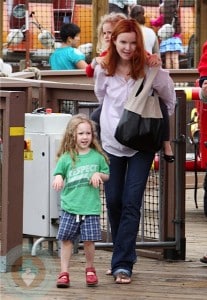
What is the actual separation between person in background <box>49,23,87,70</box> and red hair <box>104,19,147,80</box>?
6.92m

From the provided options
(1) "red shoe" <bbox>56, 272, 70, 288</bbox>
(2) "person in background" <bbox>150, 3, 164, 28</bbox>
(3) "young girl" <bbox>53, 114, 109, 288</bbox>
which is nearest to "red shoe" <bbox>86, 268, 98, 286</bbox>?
(3) "young girl" <bbox>53, 114, 109, 288</bbox>

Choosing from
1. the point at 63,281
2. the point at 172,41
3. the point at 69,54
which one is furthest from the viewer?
the point at 172,41

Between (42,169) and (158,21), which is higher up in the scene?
(158,21)

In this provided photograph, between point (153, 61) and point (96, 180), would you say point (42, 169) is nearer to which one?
point (96, 180)

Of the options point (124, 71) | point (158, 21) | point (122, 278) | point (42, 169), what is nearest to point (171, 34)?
point (158, 21)

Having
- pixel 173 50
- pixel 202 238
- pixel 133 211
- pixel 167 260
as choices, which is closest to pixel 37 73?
pixel 202 238

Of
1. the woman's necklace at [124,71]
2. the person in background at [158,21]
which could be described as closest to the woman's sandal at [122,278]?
the woman's necklace at [124,71]

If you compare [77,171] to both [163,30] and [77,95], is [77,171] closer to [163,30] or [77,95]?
[77,95]

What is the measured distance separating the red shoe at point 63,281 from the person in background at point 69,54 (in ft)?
23.9

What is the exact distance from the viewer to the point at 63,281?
7613mm

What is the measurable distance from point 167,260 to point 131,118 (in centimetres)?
159

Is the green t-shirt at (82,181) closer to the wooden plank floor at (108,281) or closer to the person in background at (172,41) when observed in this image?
the wooden plank floor at (108,281)

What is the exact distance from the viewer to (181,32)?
62.7 ft

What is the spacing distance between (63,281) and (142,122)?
1.16m
